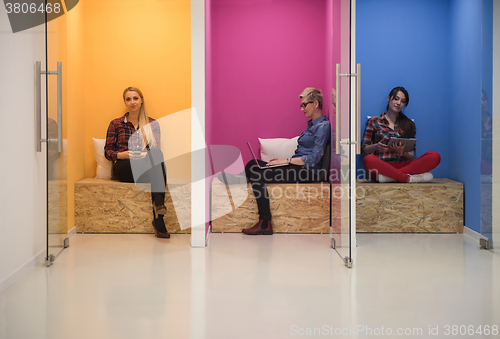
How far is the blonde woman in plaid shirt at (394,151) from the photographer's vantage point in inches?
141

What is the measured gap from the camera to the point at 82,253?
2883 millimetres

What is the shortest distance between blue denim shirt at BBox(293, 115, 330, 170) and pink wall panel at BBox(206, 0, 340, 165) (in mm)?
519

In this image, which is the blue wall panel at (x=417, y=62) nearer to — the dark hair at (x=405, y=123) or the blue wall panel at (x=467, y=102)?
the blue wall panel at (x=467, y=102)

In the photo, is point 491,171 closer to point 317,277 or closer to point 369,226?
point 369,226

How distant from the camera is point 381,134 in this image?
149 inches

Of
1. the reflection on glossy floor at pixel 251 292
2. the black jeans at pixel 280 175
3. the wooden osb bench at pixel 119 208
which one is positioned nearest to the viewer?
the reflection on glossy floor at pixel 251 292

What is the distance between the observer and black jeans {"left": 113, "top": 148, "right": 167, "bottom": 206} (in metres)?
3.37

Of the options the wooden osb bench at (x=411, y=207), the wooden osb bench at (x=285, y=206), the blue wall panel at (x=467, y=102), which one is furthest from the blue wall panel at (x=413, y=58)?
the wooden osb bench at (x=285, y=206)

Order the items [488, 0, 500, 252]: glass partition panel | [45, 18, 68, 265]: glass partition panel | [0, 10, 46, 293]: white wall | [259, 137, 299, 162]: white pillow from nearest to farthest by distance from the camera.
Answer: [0, 10, 46, 293]: white wall → [45, 18, 68, 265]: glass partition panel → [488, 0, 500, 252]: glass partition panel → [259, 137, 299, 162]: white pillow

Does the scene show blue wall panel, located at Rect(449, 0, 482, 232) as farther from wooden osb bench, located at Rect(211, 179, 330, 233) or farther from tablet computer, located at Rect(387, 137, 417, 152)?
wooden osb bench, located at Rect(211, 179, 330, 233)

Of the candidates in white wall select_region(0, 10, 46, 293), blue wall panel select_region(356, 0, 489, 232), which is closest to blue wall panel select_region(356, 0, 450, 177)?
blue wall panel select_region(356, 0, 489, 232)

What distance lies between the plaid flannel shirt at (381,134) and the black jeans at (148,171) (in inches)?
76.7

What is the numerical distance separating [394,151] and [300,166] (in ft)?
2.98

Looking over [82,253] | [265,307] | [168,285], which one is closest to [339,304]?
[265,307]
